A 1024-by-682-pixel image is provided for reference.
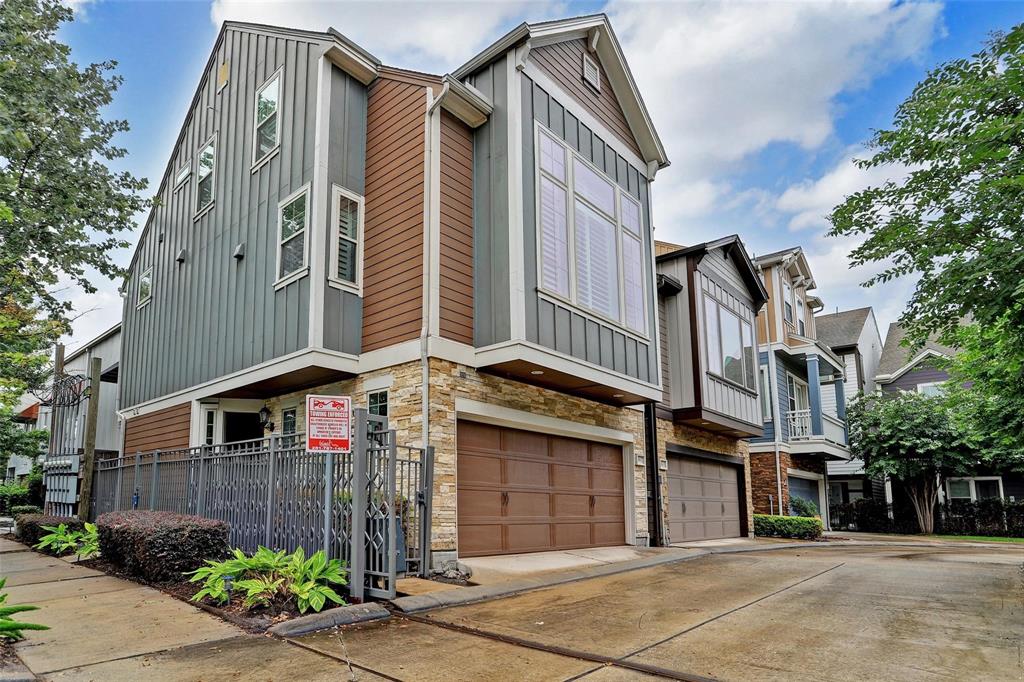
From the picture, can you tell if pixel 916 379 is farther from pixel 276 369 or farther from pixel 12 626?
pixel 12 626

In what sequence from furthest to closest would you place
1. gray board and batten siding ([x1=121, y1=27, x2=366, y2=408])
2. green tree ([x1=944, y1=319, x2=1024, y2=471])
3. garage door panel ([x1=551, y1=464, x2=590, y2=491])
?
1. garage door panel ([x1=551, y1=464, x2=590, y2=491])
2. gray board and batten siding ([x1=121, y1=27, x2=366, y2=408])
3. green tree ([x1=944, y1=319, x2=1024, y2=471])

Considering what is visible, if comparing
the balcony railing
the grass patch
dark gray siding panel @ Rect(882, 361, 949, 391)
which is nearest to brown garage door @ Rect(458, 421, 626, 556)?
the balcony railing

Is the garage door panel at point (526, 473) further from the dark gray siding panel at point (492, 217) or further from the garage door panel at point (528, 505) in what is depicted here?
the dark gray siding panel at point (492, 217)

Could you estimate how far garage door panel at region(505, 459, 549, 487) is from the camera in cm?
1026

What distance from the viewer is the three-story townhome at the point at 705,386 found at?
14.2 metres

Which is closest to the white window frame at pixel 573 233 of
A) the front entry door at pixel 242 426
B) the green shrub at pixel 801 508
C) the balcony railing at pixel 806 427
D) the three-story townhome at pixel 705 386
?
the three-story townhome at pixel 705 386

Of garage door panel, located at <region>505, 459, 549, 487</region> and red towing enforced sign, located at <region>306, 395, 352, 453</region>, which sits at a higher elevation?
red towing enforced sign, located at <region>306, 395, 352, 453</region>

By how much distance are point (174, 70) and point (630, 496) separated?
44.1ft

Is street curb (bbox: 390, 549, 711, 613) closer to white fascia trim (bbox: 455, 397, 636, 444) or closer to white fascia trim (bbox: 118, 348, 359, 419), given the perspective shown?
white fascia trim (bbox: 455, 397, 636, 444)

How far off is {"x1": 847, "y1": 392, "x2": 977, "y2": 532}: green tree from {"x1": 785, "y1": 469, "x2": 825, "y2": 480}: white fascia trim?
154 cm

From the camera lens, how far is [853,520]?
24.5m

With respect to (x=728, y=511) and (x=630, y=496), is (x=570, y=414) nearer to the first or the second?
(x=630, y=496)

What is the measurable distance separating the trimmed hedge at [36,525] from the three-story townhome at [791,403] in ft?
52.8

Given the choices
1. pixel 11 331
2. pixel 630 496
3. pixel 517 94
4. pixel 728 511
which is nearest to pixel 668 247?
pixel 728 511
